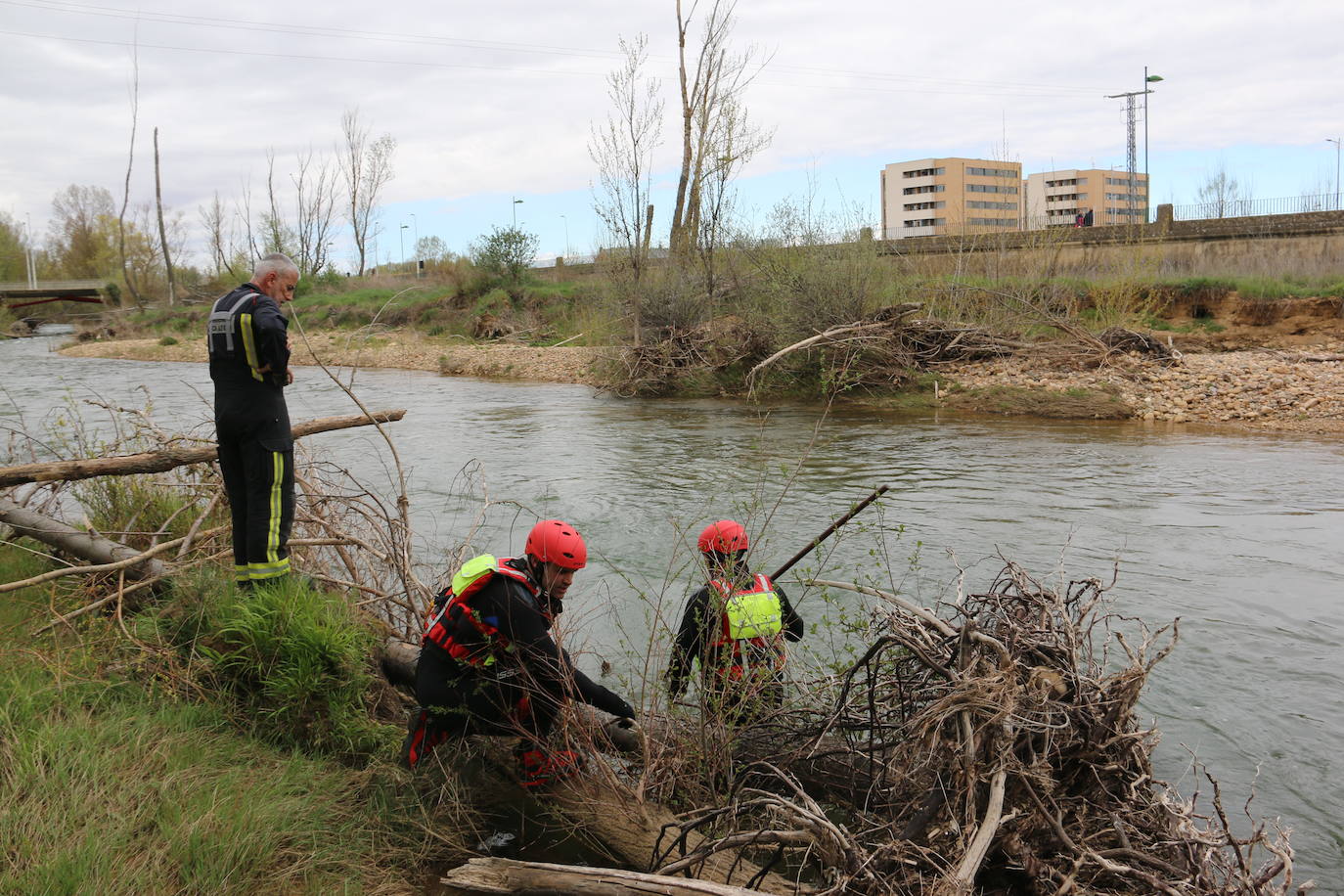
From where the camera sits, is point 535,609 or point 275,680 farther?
point 275,680

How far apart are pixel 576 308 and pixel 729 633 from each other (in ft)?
100

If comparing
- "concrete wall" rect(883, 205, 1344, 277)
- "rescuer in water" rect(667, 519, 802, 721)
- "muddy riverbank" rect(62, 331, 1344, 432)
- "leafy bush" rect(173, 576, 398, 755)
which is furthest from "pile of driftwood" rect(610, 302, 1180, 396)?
"leafy bush" rect(173, 576, 398, 755)

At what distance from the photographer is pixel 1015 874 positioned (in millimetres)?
3498

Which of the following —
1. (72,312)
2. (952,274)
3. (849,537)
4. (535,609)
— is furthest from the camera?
(72,312)

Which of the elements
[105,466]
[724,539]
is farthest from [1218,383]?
[105,466]

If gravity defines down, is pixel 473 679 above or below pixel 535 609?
below

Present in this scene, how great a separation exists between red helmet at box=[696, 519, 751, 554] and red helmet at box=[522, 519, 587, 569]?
0.79 meters

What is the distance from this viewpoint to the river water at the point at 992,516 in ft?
19.0

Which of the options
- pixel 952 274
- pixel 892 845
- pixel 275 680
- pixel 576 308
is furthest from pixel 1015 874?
pixel 576 308

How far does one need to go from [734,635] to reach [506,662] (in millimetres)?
1065

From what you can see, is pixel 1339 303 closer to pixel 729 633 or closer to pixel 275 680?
pixel 729 633

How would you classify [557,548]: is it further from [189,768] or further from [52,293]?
[52,293]

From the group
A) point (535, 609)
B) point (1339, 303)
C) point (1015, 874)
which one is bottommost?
point (1015, 874)

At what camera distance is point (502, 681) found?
440 cm
